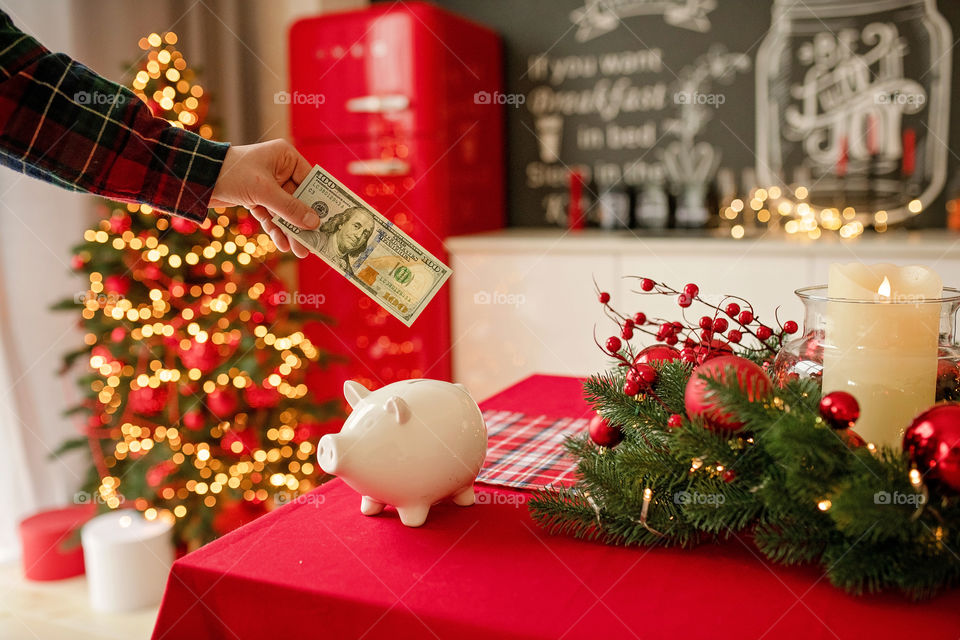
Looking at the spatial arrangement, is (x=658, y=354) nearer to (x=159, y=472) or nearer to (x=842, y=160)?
(x=159, y=472)

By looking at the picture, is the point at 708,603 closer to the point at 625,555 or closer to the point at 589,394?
the point at 625,555

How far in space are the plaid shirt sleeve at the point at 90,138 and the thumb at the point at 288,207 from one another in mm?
83

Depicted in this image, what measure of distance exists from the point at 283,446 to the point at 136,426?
1.49ft

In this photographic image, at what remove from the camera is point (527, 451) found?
3.73 feet

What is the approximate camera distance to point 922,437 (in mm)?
738

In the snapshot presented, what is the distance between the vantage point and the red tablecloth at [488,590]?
27.1 inches
